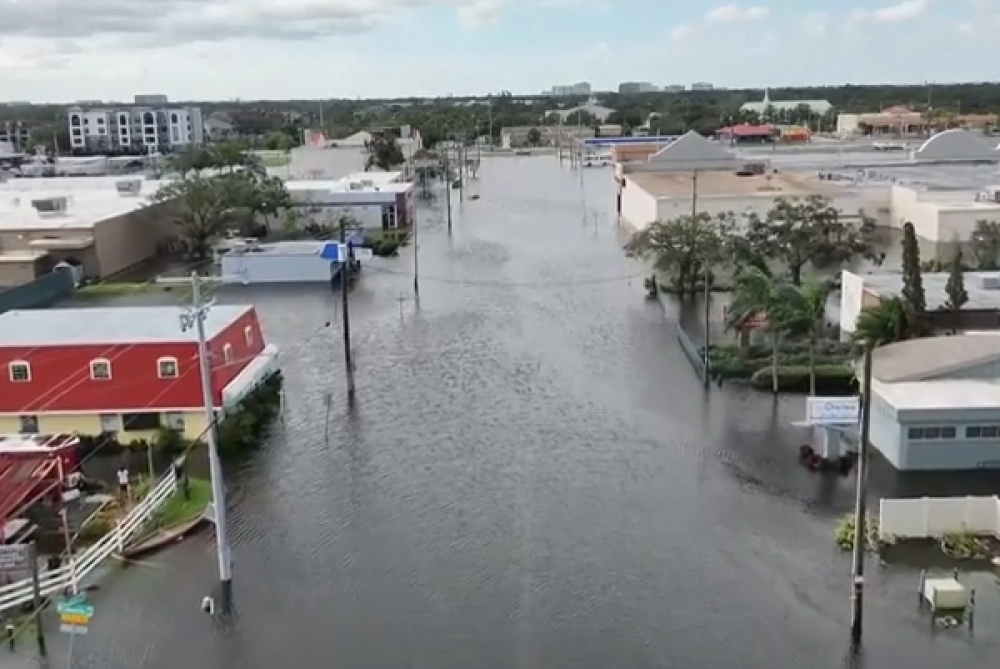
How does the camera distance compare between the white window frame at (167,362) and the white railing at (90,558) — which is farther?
the white window frame at (167,362)

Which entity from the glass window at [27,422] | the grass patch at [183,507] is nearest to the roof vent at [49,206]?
the glass window at [27,422]

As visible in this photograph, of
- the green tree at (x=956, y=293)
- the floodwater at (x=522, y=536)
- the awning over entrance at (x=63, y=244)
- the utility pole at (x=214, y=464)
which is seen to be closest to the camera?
the floodwater at (x=522, y=536)

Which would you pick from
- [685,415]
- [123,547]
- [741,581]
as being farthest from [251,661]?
[685,415]

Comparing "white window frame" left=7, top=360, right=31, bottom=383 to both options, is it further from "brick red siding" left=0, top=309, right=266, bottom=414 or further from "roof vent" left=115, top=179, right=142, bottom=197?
"roof vent" left=115, top=179, right=142, bottom=197

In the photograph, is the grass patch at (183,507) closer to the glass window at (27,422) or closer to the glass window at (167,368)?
the glass window at (167,368)

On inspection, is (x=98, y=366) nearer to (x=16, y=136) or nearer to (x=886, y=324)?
(x=886, y=324)
